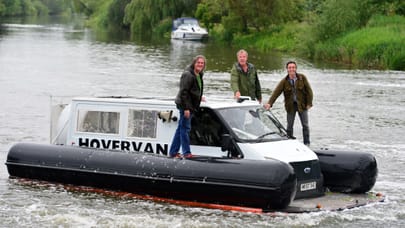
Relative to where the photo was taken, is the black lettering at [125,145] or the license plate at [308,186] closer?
the license plate at [308,186]

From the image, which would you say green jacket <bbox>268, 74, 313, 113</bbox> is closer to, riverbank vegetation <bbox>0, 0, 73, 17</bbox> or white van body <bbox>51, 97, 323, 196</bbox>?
white van body <bbox>51, 97, 323, 196</bbox>

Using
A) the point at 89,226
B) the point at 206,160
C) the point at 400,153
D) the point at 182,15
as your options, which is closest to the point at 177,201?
the point at 206,160

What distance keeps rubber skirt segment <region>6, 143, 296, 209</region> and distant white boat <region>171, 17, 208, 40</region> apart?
6007 centimetres

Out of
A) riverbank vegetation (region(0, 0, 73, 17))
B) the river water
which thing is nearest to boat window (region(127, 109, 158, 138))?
the river water

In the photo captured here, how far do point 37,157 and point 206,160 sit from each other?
315 cm

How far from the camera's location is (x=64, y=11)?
577 feet

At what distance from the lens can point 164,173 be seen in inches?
551

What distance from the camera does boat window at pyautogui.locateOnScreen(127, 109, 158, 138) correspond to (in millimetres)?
15047

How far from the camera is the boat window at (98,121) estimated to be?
50.4 feet

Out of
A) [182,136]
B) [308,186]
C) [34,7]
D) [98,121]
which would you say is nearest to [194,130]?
[182,136]

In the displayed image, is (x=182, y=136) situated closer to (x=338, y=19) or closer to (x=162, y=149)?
Answer: (x=162, y=149)

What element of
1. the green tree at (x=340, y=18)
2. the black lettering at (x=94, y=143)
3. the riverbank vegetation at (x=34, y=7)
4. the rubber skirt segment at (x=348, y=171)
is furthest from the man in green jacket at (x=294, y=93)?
the riverbank vegetation at (x=34, y=7)

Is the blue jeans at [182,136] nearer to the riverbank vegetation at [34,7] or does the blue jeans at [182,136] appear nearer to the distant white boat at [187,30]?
the distant white boat at [187,30]

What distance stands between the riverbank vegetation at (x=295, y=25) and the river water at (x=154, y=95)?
8.60 ft
